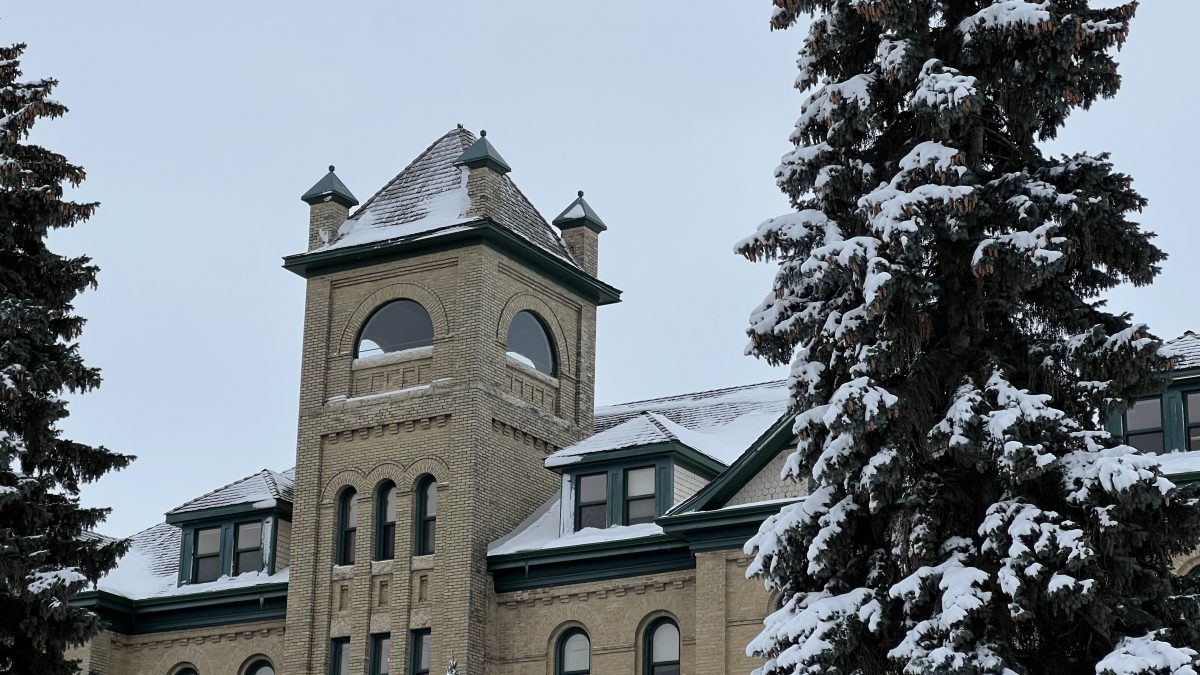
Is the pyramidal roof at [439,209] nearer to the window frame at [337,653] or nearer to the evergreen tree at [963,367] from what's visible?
the window frame at [337,653]

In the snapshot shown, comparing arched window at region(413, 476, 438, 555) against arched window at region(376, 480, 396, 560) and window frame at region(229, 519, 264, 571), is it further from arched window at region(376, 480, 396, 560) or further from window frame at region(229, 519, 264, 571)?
window frame at region(229, 519, 264, 571)

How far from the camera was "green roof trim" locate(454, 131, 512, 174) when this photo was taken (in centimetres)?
3897

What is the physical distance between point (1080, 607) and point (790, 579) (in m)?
3.45

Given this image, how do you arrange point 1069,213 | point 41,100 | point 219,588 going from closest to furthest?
point 1069,213 < point 41,100 < point 219,588

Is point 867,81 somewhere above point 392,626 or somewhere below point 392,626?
above

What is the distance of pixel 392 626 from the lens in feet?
121

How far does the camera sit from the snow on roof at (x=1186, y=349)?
3200 cm

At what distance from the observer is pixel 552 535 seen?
36.8m

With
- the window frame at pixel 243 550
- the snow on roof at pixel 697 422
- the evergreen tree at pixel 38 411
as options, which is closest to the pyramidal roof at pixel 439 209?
the snow on roof at pixel 697 422

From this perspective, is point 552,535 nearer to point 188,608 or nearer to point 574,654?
point 574,654

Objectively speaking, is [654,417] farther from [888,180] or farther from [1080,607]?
[1080,607]

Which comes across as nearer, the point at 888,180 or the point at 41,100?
the point at 888,180

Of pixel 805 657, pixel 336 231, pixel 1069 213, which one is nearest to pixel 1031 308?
pixel 1069 213

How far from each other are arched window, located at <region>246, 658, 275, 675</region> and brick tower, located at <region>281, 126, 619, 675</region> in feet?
5.23
